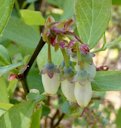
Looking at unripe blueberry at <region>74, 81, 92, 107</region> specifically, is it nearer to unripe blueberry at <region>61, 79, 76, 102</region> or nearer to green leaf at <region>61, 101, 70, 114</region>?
unripe blueberry at <region>61, 79, 76, 102</region>

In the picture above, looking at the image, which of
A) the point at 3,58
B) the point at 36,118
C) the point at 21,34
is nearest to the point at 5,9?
the point at 3,58

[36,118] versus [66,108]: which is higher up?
[36,118]

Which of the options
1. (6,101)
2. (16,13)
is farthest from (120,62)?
(6,101)

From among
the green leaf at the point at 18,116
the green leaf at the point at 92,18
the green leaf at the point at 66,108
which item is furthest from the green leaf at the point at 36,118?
the green leaf at the point at 66,108

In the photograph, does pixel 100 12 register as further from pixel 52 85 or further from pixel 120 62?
pixel 120 62

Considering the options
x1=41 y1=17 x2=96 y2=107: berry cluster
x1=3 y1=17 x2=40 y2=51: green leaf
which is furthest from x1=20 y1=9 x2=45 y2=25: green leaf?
x1=41 y1=17 x2=96 y2=107: berry cluster

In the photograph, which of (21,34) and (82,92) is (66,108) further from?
(82,92)
